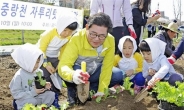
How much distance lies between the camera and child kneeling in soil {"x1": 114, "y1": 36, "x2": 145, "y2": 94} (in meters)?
3.98

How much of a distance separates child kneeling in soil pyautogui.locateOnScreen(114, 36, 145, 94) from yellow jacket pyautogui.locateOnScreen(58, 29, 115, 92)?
552mm

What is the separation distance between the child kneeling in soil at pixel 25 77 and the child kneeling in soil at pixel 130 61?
1.28 metres

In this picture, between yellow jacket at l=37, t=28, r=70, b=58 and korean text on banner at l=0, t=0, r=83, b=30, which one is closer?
yellow jacket at l=37, t=28, r=70, b=58

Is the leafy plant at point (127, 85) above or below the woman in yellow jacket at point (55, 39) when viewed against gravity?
below

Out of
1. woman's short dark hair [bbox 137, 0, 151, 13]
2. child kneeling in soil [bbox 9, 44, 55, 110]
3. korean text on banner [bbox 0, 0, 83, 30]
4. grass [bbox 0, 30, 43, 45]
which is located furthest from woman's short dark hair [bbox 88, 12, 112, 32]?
grass [bbox 0, 30, 43, 45]

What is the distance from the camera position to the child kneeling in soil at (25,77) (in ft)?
10.5

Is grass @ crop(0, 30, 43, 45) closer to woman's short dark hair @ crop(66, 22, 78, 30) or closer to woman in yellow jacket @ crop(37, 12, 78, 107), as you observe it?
woman in yellow jacket @ crop(37, 12, 78, 107)

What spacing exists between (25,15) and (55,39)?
19.1ft

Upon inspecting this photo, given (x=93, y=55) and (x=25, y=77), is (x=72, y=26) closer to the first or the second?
(x=93, y=55)

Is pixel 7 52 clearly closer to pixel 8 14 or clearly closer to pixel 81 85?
pixel 8 14

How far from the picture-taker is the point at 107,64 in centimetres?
358

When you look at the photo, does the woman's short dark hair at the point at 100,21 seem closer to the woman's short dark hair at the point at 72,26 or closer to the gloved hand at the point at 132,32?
the woman's short dark hair at the point at 72,26

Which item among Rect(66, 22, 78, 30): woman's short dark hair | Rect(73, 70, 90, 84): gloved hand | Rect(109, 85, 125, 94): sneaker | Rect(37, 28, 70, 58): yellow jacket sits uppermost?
Rect(66, 22, 78, 30): woman's short dark hair

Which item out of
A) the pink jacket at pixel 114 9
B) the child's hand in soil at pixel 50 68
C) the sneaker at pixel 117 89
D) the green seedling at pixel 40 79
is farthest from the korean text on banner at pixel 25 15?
the green seedling at pixel 40 79
